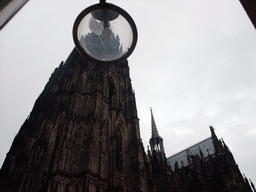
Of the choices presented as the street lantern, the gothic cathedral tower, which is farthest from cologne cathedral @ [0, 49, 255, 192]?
the street lantern

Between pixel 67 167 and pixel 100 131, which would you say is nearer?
pixel 67 167

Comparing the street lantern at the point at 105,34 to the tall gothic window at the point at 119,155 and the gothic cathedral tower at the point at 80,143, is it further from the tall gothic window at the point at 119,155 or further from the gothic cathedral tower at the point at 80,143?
the tall gothic window at the point at 119,155

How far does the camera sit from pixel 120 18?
2791 millimetres

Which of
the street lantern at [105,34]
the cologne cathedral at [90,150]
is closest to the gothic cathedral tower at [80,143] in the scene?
the cologne cathedral at [90,150]

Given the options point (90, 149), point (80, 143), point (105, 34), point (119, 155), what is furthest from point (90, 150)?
point (105, 34)

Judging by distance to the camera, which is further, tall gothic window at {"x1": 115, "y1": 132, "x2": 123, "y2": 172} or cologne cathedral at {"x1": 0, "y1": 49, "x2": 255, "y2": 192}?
tall gothic window at {"x1": 115, "y1": 132, "x2": 123, "y2": 172}

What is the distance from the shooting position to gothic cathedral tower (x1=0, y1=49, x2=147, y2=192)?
11.4 meters

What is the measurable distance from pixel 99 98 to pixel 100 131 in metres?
3.23

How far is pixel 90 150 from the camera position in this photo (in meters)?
11.8

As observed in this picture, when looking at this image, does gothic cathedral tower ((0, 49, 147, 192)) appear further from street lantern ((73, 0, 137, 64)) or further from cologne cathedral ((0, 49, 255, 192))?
street lantern ((73, 0, 137, 64))

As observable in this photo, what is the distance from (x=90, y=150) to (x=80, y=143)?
0.99 m

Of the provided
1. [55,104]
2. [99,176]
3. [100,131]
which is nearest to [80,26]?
[99,176]

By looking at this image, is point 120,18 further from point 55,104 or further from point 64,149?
point 55,104

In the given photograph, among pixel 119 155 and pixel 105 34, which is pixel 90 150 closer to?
pixel 119 155
